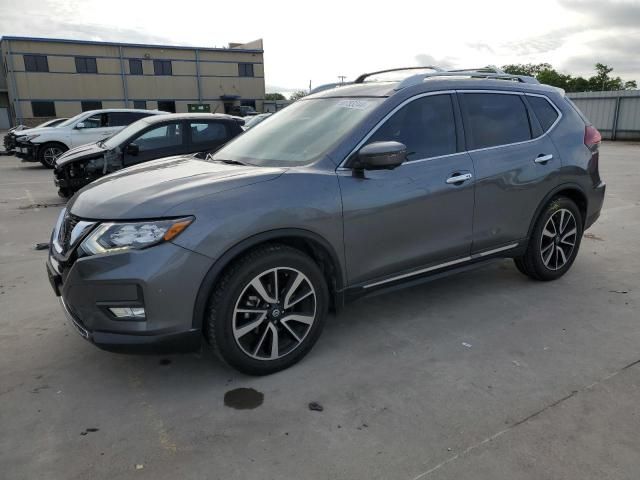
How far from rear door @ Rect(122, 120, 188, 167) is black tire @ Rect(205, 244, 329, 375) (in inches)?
245

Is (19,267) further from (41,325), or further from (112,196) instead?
(112,196)

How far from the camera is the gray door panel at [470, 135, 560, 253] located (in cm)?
392

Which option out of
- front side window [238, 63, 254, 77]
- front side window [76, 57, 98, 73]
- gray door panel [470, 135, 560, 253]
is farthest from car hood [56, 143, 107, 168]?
front side window [238, 63, 254, 77]

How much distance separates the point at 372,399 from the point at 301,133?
6.28 feet

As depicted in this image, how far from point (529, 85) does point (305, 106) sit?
6.57 ft

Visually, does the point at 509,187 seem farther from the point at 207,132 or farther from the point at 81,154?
the point at 81,154

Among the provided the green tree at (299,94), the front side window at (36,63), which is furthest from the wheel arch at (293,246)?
the front side window at (36,63)

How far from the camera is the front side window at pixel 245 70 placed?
50.9 metres

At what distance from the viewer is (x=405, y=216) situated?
11.4 feet

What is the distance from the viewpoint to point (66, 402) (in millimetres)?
2889

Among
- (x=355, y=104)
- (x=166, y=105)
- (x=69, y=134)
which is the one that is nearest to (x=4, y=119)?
(x=166, y=105)

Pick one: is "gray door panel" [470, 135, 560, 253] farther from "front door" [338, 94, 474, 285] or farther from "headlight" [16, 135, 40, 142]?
"headlight" [16, 135, 40, 142]

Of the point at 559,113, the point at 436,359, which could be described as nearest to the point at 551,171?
the point at 559,113

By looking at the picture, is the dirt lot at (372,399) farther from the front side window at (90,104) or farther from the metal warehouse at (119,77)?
the front side window at (90,104)
